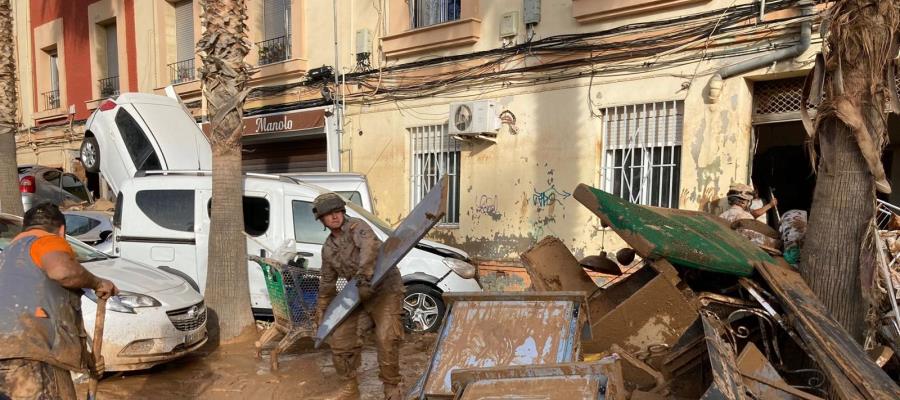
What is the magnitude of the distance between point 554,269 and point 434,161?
516 centimetres

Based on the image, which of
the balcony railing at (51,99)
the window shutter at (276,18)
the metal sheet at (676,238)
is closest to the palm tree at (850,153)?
the metal sheet at (676,238)

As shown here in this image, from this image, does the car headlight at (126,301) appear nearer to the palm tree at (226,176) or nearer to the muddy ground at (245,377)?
the muddy ground at (245,377)

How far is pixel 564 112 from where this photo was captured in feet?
26.5

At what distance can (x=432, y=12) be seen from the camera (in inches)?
375

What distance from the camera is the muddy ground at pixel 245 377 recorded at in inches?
186

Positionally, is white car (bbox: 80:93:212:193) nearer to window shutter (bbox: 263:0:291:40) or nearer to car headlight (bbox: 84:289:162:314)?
car headlight (bbox: 84:289:162:314)

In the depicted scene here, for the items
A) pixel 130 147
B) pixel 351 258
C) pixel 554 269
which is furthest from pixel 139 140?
pixel 554 269

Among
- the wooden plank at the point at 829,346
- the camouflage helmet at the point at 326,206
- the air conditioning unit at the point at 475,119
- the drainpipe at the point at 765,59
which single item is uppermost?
the drainpipe at the point at 765,59

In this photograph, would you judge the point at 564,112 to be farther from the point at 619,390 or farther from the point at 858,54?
the point at 619,390

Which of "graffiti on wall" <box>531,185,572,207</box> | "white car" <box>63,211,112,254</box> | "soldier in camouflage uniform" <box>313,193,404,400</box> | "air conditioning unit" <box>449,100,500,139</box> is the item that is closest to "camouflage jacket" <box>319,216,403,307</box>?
"soldier in camouflage uniform" <box>313,193,404,400</box>

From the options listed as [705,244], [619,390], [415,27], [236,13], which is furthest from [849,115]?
[415,27]

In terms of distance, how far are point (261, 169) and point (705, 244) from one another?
1046 centimetres

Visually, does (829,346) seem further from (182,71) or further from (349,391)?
(182,71)

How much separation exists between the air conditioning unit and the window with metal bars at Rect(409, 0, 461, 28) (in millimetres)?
1622
